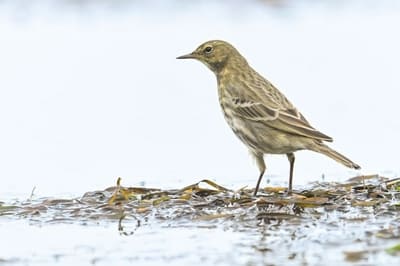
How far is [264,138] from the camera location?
1163 centimetres

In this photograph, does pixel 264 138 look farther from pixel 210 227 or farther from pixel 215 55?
pixel 210 227

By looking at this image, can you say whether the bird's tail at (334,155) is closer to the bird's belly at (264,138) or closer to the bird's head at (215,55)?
the bird's belly at (264,138)

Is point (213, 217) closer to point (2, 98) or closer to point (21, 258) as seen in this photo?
point (21, 258)

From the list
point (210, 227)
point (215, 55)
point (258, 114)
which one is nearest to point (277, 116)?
point (258, 114)

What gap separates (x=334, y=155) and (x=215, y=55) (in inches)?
78.6

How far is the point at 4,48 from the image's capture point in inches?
727

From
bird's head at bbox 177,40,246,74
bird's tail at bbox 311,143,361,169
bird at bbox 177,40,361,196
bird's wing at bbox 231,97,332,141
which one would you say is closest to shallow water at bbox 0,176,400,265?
bird's tail at bbox 311,143,361,169

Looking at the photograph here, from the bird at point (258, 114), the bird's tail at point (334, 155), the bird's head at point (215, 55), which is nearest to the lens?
the bird's tail at point (334, 155)

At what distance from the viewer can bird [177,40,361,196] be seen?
1146 centimetres

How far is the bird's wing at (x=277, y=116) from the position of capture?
A: 1146cm

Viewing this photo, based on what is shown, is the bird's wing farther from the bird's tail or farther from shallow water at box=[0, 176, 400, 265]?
shallow water at box=[0, 176, 400, 265]

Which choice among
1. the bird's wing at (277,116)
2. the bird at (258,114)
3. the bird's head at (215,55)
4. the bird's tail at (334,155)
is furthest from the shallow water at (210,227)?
the bird's head at (215,55)

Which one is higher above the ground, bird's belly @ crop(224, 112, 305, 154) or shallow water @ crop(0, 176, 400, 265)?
bird's belly @ crop(224, 112, 305, 154)

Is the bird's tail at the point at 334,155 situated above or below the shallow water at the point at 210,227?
above
